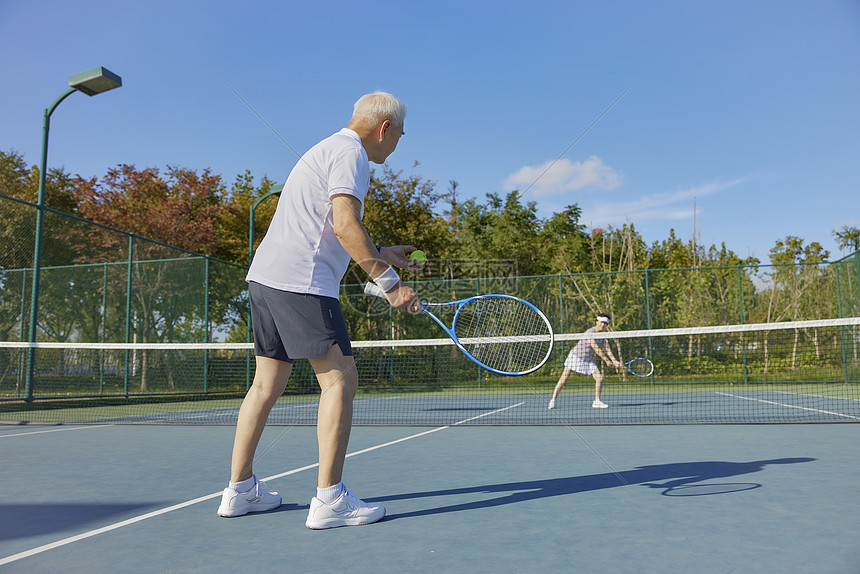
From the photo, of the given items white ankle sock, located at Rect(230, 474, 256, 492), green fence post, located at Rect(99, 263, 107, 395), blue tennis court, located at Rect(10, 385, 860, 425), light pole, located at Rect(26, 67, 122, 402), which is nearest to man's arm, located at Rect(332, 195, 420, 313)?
white ankle sock, located at Rect(230, 474, 256, 492)

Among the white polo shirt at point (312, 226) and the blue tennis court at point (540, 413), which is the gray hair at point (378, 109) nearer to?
the white polo shirt at point (312, 226)

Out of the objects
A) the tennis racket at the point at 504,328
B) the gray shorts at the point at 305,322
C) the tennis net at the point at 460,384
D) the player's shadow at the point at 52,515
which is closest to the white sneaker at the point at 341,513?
the gray shorts at the point at 305,322

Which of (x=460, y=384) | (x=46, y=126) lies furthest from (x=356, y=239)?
(x=460, y=384)

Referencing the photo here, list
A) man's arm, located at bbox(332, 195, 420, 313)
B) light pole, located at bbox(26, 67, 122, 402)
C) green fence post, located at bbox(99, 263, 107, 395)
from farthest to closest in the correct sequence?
green fence post, located at bbox(99, 263, 107, 395), light pole, located at bbox(26, 67, 122, 402), man's arm, located at bbox(332, 195, 420, 313)

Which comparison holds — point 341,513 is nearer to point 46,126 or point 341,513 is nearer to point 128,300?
point 46,126

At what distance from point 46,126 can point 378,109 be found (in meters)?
8.20

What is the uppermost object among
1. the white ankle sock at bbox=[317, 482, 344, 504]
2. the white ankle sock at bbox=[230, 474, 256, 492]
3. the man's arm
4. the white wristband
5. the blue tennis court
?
the man's arm

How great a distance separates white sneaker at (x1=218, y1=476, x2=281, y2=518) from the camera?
280cm

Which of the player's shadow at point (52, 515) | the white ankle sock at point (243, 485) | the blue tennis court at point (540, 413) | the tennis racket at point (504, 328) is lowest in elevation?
the blue tennis court at point (540, 413)

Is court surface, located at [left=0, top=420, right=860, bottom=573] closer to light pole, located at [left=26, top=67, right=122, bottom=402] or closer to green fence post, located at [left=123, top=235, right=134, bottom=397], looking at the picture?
light pole, located at [left=26, top=67, right=122, bottom=402]

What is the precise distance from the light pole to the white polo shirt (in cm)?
718

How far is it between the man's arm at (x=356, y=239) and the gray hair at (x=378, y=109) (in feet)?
1.65

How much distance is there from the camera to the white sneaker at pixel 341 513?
258 cm

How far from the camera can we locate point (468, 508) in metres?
2.95
